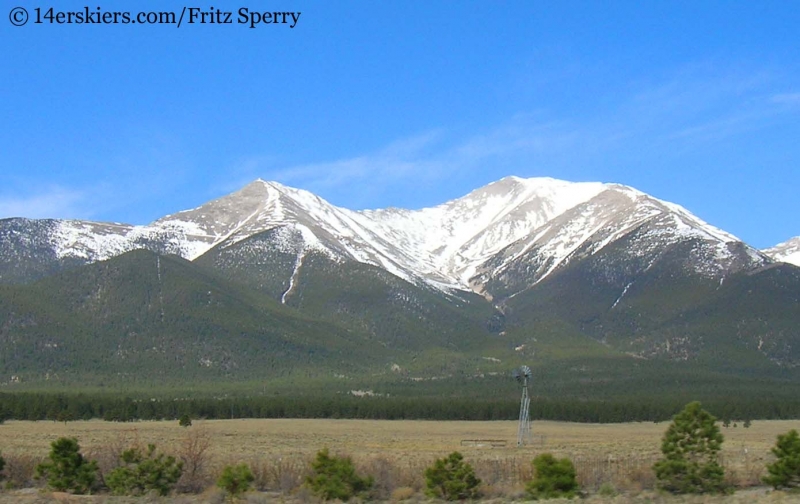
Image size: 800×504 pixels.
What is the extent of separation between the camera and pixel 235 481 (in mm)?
49688

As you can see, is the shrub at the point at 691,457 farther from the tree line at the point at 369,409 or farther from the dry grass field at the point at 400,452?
the tree line at the point at 369,409

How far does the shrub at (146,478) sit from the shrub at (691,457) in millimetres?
22999

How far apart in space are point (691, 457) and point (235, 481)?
20.8 metres

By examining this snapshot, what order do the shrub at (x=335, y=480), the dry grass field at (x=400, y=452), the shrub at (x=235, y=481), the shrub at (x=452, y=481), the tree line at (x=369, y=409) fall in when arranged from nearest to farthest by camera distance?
the shrub at (x=452, y=481)
the shrub at (x=335, y=480)
the shrub at (x=235, y=481)
the dry grass field at (x=400, y=452)
the tree line at (x=369, y=409)

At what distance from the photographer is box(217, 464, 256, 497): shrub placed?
162ft

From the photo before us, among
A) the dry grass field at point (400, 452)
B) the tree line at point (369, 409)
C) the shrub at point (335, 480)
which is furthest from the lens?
the tree line at point (369, 409)

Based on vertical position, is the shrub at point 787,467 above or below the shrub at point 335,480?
above

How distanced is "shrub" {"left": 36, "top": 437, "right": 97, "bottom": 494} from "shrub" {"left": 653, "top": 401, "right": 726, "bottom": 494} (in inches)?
1075

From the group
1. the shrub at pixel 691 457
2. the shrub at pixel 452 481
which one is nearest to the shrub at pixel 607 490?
the shrub at pixel 691 457

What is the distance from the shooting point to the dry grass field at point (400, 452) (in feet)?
167

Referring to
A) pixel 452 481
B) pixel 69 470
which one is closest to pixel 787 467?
pixel 452 481

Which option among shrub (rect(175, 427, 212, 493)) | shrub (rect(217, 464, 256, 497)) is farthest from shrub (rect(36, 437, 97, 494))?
shrub (rect(217, 464, 256, 497))

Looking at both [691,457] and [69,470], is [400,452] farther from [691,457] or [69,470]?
[691,457]

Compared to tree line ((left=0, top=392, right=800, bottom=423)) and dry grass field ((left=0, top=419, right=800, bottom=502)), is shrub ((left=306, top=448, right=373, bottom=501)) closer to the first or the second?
dry grass field ((left=0, top=419, right=800, bottom=502))
